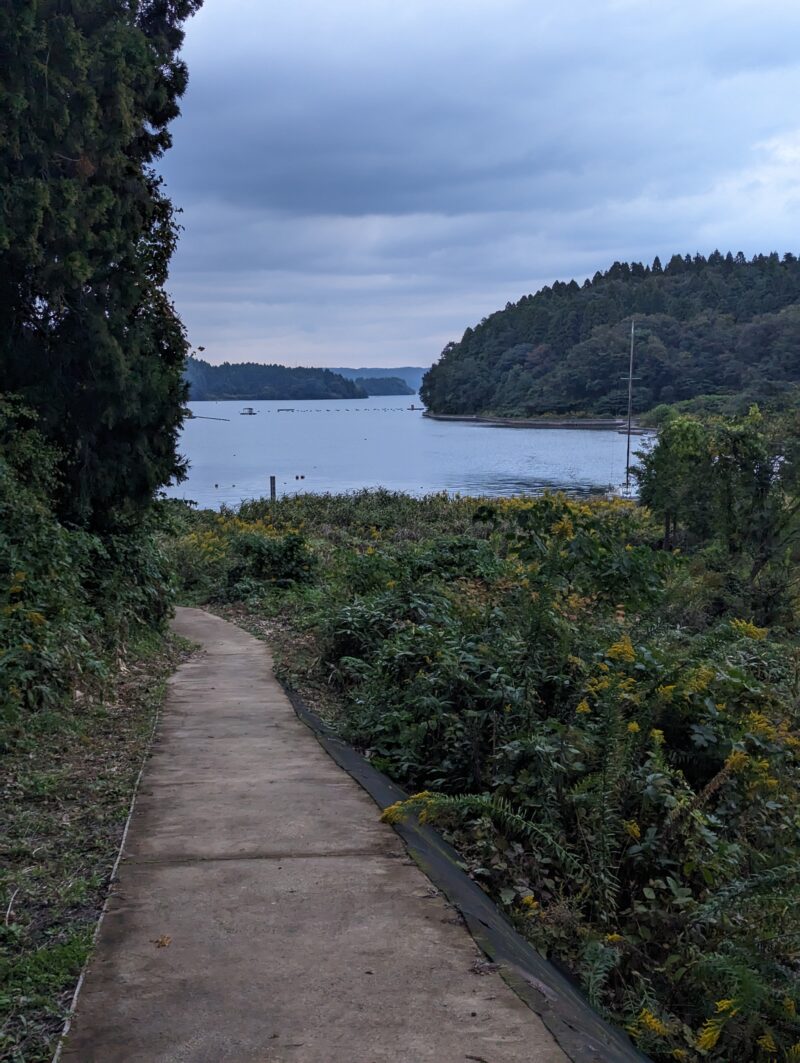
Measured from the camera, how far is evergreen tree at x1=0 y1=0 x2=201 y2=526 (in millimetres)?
7508

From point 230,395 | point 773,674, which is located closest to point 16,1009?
point 773,674

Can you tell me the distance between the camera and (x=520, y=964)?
327 centimetres

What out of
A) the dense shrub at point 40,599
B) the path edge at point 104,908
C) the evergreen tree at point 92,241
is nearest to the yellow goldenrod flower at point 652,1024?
the path edge at point 104,908

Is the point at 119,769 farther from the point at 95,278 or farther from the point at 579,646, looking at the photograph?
the point at 95,278

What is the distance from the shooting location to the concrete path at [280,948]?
268 centimetres

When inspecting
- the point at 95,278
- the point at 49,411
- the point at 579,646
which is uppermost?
the point at 95,278

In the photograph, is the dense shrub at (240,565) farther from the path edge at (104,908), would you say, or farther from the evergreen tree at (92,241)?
the path edge at (104,908)

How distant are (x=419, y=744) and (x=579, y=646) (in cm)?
Answer: 117

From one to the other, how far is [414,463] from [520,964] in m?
77.4

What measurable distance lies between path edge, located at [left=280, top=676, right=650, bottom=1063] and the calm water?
101 ft

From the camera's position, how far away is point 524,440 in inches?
4213

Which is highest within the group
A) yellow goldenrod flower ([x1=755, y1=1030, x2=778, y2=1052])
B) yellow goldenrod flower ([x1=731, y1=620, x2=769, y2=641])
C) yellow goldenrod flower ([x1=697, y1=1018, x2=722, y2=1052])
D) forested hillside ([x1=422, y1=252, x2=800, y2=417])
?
forested hillside ([x1=422, y1=252, x2=800, y2=417])

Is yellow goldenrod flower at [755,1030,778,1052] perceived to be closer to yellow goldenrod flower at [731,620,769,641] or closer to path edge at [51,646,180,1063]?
path edge at [51,646,180,1063]

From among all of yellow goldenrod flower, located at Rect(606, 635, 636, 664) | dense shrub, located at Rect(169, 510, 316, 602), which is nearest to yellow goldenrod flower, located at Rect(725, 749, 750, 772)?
yellow goldenrod flower, located at Rect(606, 635, 636, 664)
